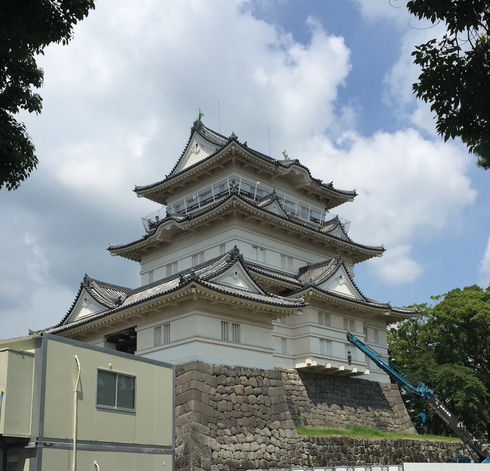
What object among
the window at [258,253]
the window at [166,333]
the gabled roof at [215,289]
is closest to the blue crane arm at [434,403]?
the window at [258,253]

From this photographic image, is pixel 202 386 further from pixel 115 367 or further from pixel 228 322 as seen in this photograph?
pixel 115 367

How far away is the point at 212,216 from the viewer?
110 ft

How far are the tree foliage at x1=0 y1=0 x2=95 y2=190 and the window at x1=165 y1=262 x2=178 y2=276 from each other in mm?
21657

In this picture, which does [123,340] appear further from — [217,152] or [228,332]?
[217,152]

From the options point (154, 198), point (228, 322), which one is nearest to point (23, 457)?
point (228, 322)

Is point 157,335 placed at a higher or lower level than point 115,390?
higher

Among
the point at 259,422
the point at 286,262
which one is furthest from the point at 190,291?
the point at 286,262

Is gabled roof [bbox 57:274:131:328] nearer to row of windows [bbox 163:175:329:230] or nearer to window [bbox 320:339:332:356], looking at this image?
row of windows [bbox 163:175:329:230]

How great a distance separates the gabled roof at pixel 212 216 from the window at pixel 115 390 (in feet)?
53.9

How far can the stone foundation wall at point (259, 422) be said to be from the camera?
2236 cm

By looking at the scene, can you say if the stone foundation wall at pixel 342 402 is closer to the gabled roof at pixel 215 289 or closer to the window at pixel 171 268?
the gabled roof at pixel 215 289

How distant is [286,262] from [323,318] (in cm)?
458

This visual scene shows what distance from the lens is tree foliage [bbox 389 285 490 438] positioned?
136 ft

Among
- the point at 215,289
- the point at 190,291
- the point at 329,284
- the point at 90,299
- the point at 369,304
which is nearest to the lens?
the point at 190,291
